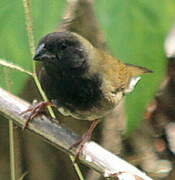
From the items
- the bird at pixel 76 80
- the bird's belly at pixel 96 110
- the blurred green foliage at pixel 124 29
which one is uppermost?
the blurred green foliage at pixel 124 29

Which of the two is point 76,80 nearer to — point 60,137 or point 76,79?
point 76,79

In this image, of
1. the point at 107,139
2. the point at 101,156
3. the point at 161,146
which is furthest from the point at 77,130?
the point at 101,156

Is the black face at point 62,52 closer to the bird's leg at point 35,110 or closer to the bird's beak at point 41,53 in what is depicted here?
the bird's beak at point 41,53

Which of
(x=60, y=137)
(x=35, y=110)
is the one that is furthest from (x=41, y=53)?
(x=60, y=137)

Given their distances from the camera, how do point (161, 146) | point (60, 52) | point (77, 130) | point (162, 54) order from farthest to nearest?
1. point (161, 146)
2. point (77, 130)
3. point (60, 52)
4. point (162, 54)

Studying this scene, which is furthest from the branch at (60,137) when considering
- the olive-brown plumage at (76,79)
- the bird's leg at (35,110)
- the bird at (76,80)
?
the olive-brown plumage at (76,79)

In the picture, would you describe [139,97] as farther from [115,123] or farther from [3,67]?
[115,123]

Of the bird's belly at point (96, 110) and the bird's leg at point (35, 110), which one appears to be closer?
the bird's leg at point (35, 110)
